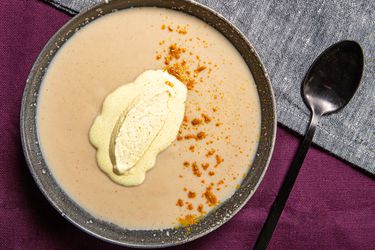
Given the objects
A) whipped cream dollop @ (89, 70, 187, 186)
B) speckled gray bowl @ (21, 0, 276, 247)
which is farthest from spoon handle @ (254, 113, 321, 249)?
whipped cream dollop @ (89, 70, 187, 186)

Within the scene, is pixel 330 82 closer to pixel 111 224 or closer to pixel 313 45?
pixel 313 45

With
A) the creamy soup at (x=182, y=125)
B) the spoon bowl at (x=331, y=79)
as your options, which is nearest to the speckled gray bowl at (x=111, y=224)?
the creamy soup at (x=182, y=125)

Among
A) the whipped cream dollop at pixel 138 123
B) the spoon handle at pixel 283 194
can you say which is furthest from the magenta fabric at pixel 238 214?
the whipped cream dollop at pixel 138 123

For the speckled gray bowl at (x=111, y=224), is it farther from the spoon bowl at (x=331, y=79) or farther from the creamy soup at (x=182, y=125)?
the spoon bowl at (x=331, y=79)

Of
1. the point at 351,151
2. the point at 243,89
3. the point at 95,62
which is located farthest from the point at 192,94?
the point at 351,151

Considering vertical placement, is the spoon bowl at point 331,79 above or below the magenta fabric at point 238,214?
above

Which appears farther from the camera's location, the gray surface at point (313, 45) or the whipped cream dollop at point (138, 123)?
the gray surface at point (313, 45)
